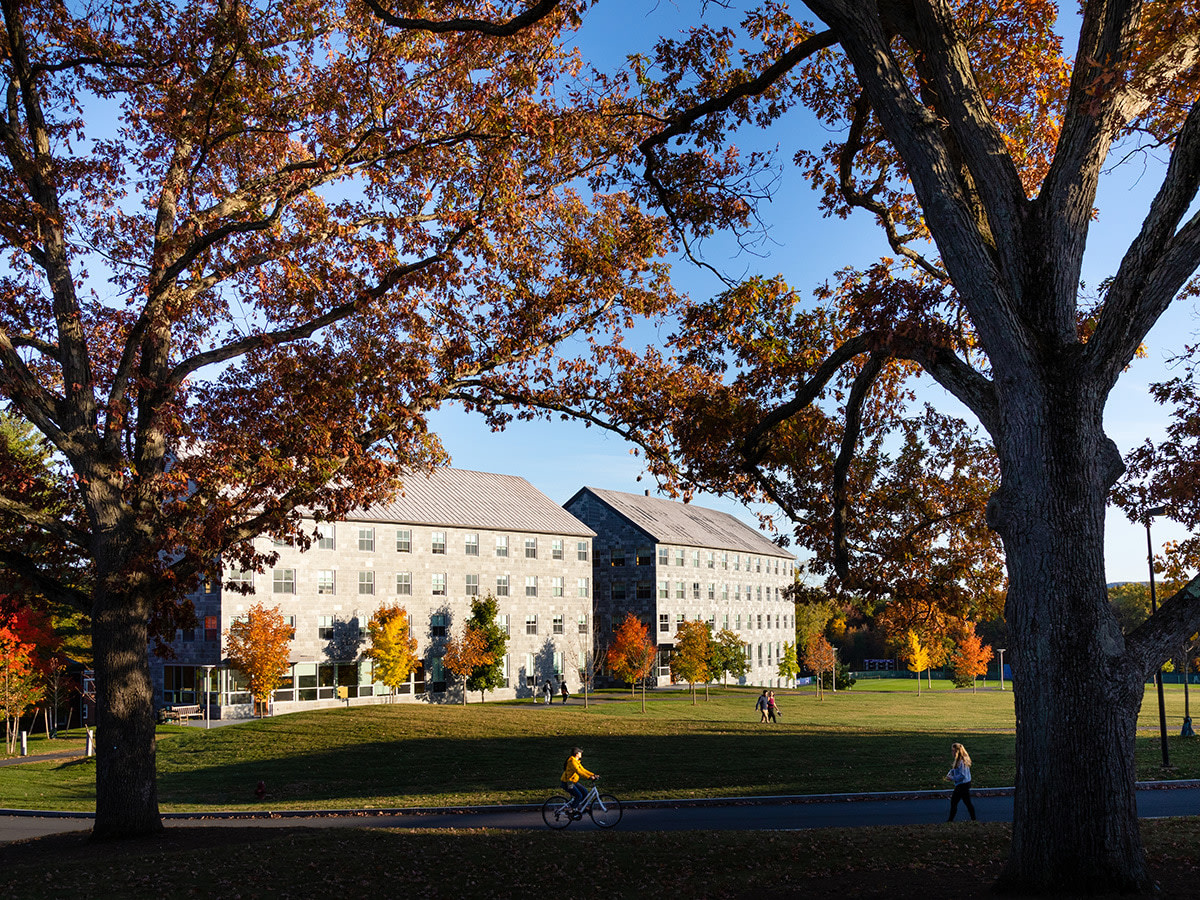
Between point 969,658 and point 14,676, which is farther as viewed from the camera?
point 969,658

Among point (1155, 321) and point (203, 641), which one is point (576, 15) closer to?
point (1155, 321)

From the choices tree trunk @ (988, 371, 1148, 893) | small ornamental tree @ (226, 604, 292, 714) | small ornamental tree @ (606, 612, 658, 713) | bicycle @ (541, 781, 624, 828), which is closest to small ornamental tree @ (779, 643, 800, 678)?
small ornamental tree @ (606, 612, 658, 713)

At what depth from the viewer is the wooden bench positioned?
46562mm

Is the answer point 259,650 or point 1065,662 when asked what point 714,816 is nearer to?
point 1065,662

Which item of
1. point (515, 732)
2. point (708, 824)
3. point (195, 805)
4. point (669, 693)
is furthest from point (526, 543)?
point (708, 824)

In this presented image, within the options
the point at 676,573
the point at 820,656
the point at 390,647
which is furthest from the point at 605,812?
the point at 820,656

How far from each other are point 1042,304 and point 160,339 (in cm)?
1357

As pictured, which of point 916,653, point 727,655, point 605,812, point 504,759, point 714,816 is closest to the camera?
point 605,812

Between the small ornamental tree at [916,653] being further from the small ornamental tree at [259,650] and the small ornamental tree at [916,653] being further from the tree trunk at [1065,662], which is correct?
the tree trunk at [1065,662]

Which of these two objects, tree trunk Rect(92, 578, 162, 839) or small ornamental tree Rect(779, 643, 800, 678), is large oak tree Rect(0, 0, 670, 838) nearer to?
tree trunk Rect(92, 578, 162, 839)

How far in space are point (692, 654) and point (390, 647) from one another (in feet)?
71.4

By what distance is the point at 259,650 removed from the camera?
44188 mm

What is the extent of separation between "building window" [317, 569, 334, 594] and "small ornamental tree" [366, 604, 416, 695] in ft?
9.57

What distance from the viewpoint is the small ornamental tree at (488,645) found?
56250mm
